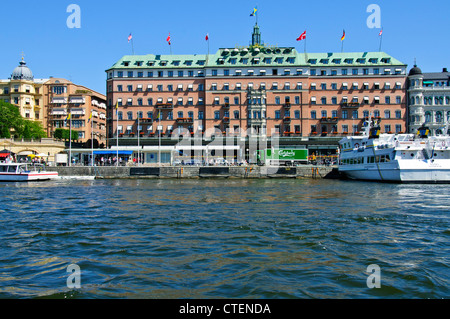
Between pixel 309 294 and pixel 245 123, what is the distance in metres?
85.7

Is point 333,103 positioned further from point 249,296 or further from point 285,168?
point 249,296

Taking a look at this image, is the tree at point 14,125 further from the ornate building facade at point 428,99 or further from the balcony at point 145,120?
the ornate building facade at point 428,99

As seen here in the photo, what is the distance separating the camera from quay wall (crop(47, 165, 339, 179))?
65.1 metres

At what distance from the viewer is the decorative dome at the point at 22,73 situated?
11394 centimetres

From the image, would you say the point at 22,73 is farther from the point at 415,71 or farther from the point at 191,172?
the point at 415,71

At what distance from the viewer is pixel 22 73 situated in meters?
114

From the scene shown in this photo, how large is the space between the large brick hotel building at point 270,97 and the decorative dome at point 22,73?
36.2 meters

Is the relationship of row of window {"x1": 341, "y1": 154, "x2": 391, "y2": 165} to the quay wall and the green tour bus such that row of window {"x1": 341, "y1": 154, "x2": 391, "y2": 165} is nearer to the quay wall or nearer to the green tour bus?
the quay wall

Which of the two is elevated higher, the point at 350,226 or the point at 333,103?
the point at 333,103

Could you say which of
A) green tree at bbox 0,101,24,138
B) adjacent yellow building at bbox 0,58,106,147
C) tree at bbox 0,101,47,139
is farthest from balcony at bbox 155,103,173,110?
green tree at bbox 0,101,24,138

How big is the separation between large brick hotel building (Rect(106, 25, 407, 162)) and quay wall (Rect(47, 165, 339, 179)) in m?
28.4

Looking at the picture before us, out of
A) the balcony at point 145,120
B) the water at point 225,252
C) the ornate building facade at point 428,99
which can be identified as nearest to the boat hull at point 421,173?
the water at point 225,252
